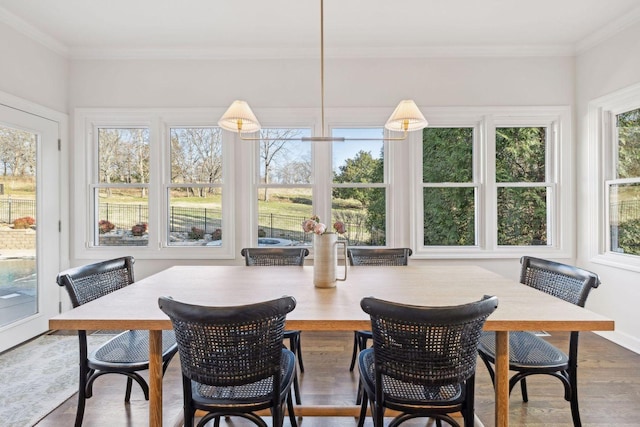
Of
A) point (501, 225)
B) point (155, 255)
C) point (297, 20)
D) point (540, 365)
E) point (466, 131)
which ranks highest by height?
point (297, 20)

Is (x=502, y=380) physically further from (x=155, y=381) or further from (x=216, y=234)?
(x=216, y=234)

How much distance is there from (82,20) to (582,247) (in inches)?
202

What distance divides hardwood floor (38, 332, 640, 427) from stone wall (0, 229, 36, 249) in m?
1.53

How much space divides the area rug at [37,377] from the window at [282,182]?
183cm

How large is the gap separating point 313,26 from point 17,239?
10.5 feet

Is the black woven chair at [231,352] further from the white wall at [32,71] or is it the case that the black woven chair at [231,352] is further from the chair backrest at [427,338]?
the white wall at [32,71]

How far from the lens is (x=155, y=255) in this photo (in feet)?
11.6

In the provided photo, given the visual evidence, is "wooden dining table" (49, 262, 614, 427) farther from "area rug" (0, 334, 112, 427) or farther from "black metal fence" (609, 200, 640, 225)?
"black metal fence" (609, 200, 640, 225)

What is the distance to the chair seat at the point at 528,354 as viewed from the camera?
5.43ft

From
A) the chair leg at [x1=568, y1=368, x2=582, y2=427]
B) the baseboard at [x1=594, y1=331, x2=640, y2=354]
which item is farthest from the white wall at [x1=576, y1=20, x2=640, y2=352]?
the chair leg at [x1=568, y1=368, x2=582, y2=427]

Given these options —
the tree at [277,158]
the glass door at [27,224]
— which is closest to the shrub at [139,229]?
the glass door at [27,224]

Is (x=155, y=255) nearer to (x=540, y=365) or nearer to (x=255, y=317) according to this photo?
(x=255, y=317)

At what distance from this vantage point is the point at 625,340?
295 centimetres

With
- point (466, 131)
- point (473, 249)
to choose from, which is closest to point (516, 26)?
point (466, 131)
